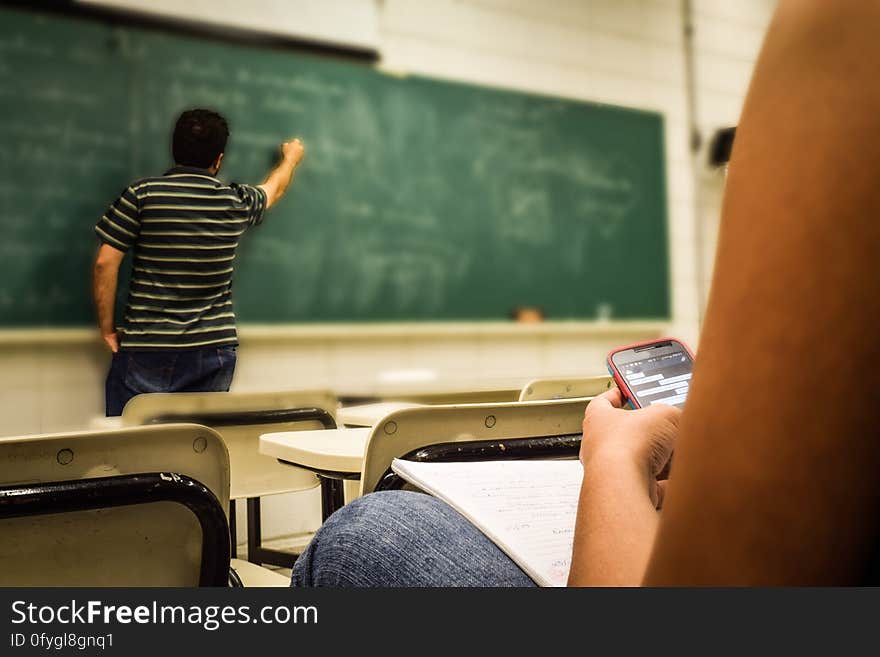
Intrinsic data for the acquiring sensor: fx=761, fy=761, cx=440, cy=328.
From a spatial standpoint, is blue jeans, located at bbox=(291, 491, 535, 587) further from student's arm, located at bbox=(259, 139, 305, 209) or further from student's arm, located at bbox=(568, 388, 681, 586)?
student's arm, located at bbox=(259, 139, 305, 209)

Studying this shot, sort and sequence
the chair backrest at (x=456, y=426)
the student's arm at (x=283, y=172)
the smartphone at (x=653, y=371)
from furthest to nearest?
1. the student's arm at (x=283, y=172)
2. the chair backrest at (x=456, y=426)
3. the smartphone at (x=653, y=371)

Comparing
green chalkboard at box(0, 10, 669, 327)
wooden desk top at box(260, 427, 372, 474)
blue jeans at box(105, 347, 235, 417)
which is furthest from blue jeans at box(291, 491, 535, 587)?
green chalkboard at box(0, 10, 669, 327)

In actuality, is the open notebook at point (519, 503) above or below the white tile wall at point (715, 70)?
below

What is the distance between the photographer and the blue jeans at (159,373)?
112 inches

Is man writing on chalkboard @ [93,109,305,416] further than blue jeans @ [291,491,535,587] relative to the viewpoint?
Yes

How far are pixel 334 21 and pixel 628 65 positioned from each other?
1902 mm

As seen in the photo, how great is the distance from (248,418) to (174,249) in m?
1.09

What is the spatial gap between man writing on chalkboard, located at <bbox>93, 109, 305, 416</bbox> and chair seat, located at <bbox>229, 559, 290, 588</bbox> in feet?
4.77

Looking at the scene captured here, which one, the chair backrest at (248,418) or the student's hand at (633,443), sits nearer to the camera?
the student's hand at (633,443)

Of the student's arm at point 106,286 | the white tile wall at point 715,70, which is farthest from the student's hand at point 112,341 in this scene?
the white tile wall at point 715,70

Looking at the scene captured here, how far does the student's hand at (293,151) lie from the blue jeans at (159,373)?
3.21 feet

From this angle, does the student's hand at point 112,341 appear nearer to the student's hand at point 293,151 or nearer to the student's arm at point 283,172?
the student's arm at point 283,172

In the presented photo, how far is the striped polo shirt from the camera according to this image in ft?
9.23

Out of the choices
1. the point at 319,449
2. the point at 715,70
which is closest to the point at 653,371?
the point at 319,449
